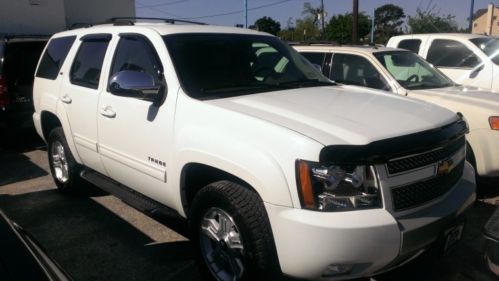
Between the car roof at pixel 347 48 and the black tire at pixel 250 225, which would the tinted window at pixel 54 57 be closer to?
Result: the black tire at pixel 250 225

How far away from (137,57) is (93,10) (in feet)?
44.9

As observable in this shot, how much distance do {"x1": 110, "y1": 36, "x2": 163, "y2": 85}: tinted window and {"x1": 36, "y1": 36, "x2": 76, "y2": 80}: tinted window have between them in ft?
4.19

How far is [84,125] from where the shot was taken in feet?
14.7

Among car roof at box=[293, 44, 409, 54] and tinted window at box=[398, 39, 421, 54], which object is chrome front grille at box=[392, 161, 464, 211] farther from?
tinted window at box=[398, 39, 421, 54]

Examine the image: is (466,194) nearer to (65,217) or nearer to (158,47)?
(158,47)

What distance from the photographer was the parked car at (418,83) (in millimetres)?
5008

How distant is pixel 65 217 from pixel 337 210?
3256 mm

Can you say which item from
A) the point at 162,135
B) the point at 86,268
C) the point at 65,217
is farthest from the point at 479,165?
the point at 65,217

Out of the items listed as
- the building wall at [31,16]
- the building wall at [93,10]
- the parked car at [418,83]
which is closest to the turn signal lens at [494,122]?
the parked car at [418,83]

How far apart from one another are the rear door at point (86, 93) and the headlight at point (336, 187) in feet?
7.90

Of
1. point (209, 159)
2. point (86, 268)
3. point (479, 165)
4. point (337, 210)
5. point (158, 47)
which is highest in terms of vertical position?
point (158, 47)

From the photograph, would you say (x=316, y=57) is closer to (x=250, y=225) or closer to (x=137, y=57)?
(x=137, y=57)

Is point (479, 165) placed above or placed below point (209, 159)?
below

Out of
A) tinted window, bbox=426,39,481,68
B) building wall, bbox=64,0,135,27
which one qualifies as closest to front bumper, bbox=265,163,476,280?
tinted window, bbox=426,39,481,68
